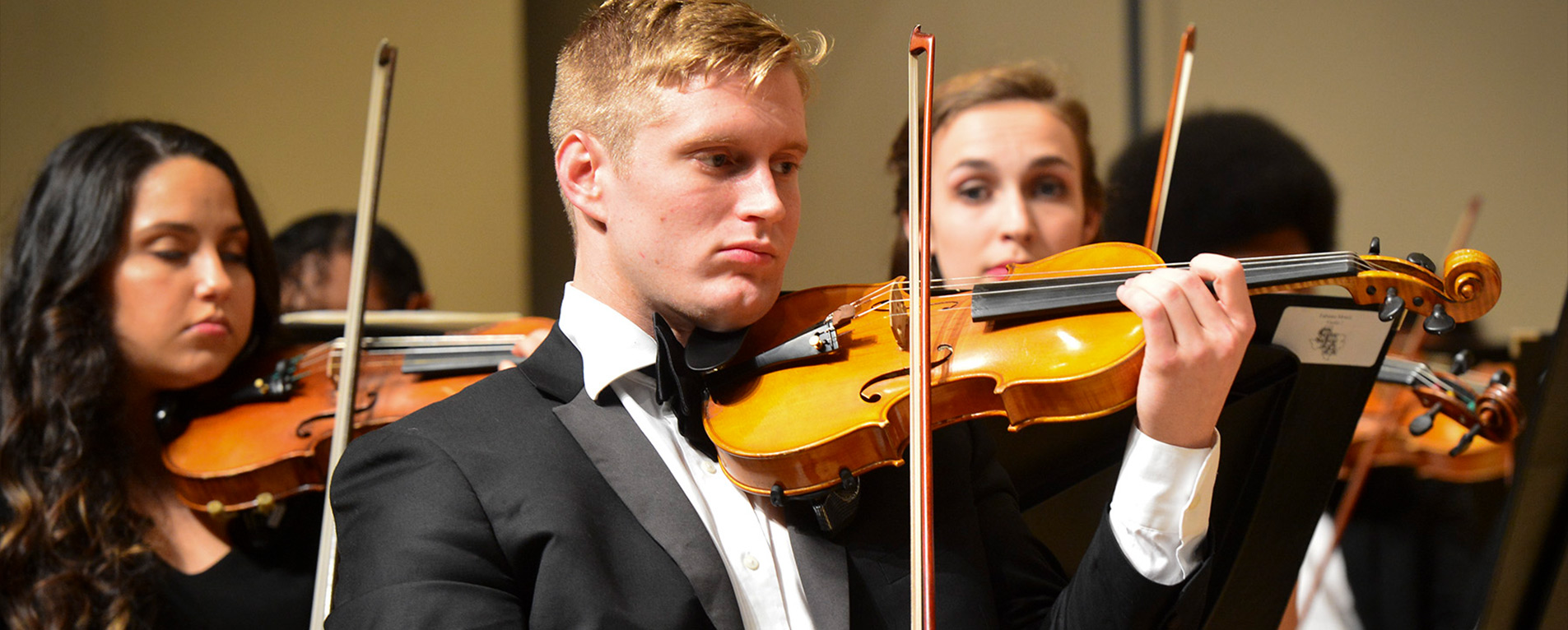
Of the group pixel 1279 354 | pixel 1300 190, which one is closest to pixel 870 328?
pixel 1279 354

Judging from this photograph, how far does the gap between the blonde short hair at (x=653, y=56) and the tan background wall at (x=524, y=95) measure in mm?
1069

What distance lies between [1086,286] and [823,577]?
35 centimetres

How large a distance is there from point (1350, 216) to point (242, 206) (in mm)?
2202

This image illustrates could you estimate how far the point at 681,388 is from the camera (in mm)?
1016

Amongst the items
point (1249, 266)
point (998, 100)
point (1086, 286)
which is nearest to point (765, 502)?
point (1086, 286)

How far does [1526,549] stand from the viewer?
30.4 inches

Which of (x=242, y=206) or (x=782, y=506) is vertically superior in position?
(x=242, y=206)

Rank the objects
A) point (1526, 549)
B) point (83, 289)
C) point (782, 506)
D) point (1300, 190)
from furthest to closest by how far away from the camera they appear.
→ point (1300, 190) < point (83, 289) < point (782, 506) < point (1526, 549)

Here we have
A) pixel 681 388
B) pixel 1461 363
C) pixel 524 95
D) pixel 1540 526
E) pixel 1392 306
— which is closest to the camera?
pixel 1540 526

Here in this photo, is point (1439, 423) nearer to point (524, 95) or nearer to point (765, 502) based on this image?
point (765, 502)

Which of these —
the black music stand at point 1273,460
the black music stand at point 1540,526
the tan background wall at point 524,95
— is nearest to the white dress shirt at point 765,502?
the black music stand at point 1273,460

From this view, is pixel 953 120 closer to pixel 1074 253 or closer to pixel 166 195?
pixel 1074 253

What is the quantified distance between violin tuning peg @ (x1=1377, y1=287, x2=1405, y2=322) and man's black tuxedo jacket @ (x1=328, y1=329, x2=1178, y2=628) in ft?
0.98

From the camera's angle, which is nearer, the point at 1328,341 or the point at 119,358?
the point at 1328,341
